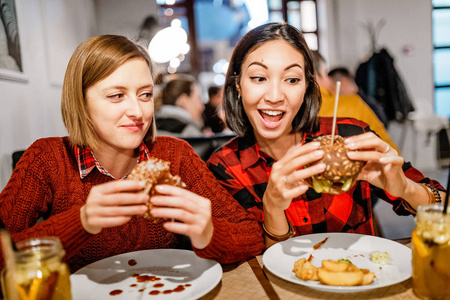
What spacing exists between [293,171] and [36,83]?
8.68 ft

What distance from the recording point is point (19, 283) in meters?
0.84

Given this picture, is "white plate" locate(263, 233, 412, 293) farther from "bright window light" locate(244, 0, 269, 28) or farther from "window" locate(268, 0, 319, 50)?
"window" locate(268, 0, 319, 50)

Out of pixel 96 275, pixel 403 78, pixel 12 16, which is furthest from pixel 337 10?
pixel 96 275

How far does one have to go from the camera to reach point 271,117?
5.28 ft

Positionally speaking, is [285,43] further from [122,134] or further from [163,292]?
[163,292]

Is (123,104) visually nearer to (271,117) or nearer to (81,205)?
(81,205)

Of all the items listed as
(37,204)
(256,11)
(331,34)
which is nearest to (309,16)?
(331,34)

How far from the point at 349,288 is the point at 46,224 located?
36.7 inches

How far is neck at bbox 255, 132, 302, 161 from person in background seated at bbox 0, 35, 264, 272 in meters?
0.34

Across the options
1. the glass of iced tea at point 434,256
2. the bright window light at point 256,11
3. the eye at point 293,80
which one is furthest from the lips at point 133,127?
the bright window light at point 256,11

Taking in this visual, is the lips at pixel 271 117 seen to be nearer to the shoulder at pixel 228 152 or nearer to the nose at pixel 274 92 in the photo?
the nose at pixel 274 92

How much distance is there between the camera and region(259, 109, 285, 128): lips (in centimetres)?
159

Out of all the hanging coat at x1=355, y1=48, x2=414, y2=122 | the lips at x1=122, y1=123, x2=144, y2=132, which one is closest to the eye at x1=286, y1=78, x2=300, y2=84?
the lips at x1=122, y1=123, x2=144, y2=132

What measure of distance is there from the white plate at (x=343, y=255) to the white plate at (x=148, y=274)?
0.70 feet
